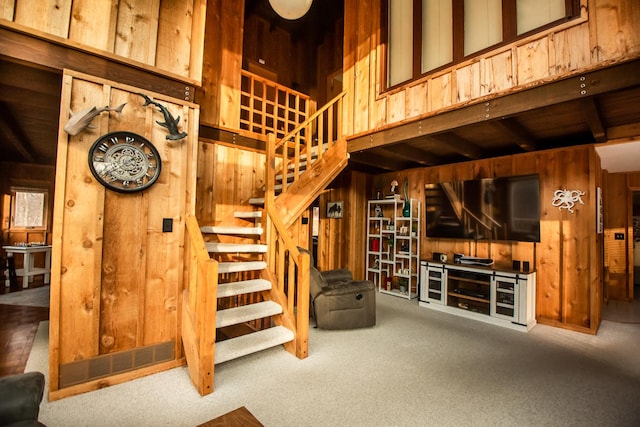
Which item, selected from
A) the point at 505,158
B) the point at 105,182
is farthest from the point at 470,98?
the point at 105,182

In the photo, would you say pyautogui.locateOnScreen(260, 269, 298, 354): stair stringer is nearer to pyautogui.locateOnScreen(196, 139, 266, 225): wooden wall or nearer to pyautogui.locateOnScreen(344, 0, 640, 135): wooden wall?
pyautogui.locateOnScreen(196, 139, 266, 225): wooden wall

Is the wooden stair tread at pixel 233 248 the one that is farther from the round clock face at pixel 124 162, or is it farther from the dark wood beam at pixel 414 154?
the dark wood beam at pixel 414 154

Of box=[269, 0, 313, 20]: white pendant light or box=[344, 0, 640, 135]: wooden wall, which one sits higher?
box=[269, 0, 313, 20]: white pendant light

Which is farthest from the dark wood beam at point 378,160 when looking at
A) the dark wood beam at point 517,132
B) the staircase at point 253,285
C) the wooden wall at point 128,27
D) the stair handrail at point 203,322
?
the stair handrail at point 203,322

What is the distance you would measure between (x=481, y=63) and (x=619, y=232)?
15.5 feet

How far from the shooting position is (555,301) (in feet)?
12.4

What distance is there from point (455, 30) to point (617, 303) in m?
5.28

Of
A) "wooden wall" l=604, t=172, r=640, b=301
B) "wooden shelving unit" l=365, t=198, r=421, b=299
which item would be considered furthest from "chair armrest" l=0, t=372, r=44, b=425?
"wooden wall" l=604, t=172, r=640, b=301

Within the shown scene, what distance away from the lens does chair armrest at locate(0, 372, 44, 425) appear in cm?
123

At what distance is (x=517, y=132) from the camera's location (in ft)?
10.8

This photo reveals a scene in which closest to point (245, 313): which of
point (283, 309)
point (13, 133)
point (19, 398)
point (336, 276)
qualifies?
point (283, 309)

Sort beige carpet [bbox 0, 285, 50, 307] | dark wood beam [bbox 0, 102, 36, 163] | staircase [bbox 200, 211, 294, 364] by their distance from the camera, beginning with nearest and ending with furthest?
staircase [bbox 200, 211, 294, 364]
dark wood beam [bbox 0, 102, 36, 163]
beige carpet [bbox 0, 285, 50, 307]

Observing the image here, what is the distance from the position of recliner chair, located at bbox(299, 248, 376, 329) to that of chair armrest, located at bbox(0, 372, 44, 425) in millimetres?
2346

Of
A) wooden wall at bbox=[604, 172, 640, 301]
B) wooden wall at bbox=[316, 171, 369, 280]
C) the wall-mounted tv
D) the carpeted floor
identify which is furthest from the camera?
wooden wall at bbox=[316, 171, 369, 280]
